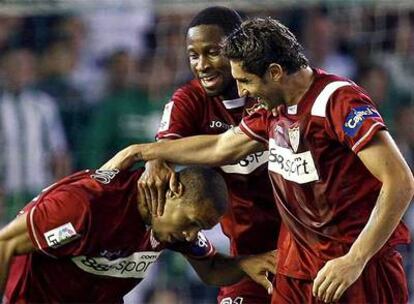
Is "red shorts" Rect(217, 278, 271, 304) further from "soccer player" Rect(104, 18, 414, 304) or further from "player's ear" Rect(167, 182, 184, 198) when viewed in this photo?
"player's ear" Rect(167, 182, 184, 198)

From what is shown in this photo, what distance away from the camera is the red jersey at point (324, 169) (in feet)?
16.4

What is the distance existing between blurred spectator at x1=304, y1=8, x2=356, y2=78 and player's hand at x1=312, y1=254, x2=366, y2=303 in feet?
12.2

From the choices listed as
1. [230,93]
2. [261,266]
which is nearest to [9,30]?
[230,93]

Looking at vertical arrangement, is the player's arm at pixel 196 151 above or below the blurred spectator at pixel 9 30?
above

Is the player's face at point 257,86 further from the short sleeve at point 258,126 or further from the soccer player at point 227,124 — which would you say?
the soccer player at point 227,124

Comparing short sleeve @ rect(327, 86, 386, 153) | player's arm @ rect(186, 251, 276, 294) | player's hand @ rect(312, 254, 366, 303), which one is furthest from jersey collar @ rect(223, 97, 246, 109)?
player's hand @ rect(312, 254, 366, 303)

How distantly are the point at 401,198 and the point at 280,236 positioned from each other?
35.3 inches

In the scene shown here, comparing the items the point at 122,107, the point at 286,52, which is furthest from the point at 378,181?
the point at 122,107

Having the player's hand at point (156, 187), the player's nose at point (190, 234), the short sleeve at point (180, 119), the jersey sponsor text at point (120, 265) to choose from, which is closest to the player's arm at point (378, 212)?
the player's nose at point (190, 234)

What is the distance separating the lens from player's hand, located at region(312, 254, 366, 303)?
16.1 feet

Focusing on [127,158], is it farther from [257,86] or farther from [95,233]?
[257,86]

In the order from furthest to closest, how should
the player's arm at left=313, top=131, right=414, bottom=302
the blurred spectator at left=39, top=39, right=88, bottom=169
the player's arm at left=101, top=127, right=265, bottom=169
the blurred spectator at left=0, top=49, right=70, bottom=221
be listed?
the blurred spectator at left=39, top=39, right=88, bottom=169, the blurred spectator at left=0, top=49, right=70, bottom=221, the player's arm at left=101, top=127, right=265, bottom=169, the player's arm at left=313, top=131, right=414, bottom=302

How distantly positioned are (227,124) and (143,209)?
0.80m

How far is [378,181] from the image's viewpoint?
5133mm
